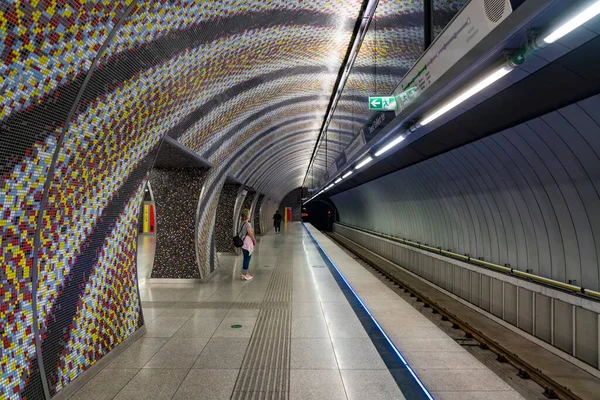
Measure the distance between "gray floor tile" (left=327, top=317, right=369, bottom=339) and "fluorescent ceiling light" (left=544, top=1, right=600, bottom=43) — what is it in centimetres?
379

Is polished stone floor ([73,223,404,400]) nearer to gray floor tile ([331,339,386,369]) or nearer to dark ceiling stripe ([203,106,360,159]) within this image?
gray floor tile ([331,339,386,369])

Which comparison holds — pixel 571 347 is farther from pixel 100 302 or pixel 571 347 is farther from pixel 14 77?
pixel 14 77

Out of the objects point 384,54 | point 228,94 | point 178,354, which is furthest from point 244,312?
point 384,54

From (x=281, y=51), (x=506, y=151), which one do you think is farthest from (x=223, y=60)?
(x=506, y=151)

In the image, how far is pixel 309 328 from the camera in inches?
208

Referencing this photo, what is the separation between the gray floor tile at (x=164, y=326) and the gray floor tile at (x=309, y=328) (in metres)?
1.61

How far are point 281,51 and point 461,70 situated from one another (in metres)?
4.10

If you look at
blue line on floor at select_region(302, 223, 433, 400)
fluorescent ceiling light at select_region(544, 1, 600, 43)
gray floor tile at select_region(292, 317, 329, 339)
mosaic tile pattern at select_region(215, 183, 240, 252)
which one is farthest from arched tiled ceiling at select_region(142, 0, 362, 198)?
mosaic tile pattern at select_region(215, 183, 240, 252)

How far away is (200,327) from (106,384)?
5.92 ft

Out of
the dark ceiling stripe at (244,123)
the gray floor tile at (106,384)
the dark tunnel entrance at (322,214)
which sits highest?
the dark ceiling stripe at (244,123)

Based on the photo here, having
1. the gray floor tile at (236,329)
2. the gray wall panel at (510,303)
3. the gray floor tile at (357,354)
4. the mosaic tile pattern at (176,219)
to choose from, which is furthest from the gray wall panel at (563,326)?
the mosaic tile pattern at (176,219)

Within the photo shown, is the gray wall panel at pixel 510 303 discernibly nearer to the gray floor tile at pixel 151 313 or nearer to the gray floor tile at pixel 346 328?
the gray floor tile at pixel 346 328

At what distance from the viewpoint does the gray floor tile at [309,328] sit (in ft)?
16.4

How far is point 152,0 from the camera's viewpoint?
3027mm
